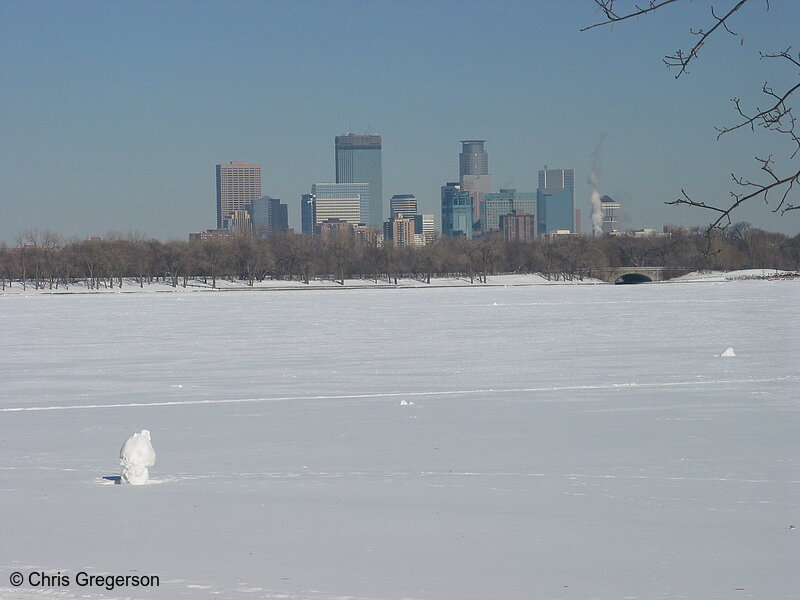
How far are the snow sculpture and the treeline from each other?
11782 cm

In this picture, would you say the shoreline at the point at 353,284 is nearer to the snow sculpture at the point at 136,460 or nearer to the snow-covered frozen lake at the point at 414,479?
the snow-covered frozen lake at the point at 414,479

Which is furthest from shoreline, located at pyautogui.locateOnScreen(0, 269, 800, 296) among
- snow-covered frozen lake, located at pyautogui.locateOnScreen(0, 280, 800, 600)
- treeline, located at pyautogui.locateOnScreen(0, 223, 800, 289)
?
snow-covered frozen lake, located at pyautogui.locateOnScreen(0, 280, 800, 600)

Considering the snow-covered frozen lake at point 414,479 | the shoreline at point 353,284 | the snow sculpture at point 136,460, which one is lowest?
the snow-covered frozen lake at point 414,479

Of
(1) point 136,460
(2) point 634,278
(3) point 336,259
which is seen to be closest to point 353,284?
(3) point 336,259

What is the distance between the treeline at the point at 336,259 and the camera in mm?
136000

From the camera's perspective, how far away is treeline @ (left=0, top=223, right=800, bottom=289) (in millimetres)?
136000

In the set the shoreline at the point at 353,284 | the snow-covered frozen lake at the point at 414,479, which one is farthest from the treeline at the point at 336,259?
the snow-covered frozen lake at the point at 414,479

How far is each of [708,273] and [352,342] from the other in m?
114

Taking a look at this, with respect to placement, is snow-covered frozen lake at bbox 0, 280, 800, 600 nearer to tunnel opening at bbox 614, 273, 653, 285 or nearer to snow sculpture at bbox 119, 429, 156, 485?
snow sculpture at bbox 119, 429, 156, 485

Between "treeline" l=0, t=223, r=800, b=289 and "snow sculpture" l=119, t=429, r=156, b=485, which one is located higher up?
"treeline" l=0, t=223, r=800, b=289

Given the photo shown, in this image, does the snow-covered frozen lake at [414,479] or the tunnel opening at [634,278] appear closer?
the snow-covered frozen lake at [414,479]

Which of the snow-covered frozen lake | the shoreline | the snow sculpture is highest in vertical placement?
the shoreline

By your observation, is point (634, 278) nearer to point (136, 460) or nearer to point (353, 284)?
point (353, 284)

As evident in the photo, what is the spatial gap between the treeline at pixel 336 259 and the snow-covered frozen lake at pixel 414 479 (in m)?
108
